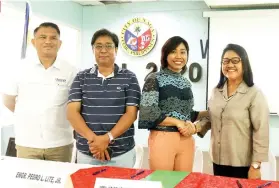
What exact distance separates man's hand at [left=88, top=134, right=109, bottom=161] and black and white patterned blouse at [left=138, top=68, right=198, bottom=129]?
0.23 metres

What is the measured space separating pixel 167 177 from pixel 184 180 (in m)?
0.08

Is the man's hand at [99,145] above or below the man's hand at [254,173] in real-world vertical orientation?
above

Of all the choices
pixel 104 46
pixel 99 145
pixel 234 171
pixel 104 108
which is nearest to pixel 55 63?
pixel 104 46

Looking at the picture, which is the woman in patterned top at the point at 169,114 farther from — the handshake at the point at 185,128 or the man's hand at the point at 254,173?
the man's hand at the point at 254,173

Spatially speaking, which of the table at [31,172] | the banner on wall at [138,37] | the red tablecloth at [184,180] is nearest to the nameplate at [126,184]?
the red tablecloth at [184,180]

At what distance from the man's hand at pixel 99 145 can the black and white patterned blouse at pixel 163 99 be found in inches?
9.1

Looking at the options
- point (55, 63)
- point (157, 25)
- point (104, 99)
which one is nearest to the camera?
point (104, 99)

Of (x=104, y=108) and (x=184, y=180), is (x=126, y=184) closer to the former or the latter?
(x=184, y=180)

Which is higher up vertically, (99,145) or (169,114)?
(169,114)

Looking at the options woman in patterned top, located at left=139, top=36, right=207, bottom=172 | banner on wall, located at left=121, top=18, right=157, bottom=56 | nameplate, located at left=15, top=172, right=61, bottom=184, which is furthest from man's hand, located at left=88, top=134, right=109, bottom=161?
banner on wall, located at left=121, top=18, right=157, bottom=56

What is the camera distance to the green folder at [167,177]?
1.44m

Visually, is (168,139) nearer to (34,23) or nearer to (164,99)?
(164,99)

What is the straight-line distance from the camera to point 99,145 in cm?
189

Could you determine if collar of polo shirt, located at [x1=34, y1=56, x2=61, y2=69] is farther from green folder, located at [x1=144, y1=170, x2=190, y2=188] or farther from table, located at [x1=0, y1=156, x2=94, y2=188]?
green folder, located at [x1=144, y1=170, x2=190, y2=188]
